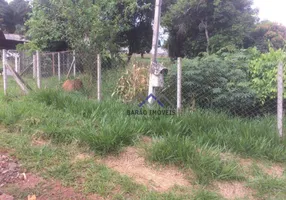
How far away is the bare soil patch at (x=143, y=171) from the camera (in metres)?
2.75

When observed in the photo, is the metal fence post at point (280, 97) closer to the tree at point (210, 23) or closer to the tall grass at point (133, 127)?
the tall grass at point (133, 127)

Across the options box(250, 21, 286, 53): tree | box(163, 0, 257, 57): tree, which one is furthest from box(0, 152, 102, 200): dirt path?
box(250, 21, 286, 53): tree

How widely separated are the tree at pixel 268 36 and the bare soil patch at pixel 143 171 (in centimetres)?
984

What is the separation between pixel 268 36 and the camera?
12586 mm

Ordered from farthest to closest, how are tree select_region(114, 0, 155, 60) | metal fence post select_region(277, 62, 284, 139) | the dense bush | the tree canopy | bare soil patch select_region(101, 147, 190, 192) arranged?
Answer: the tree canopy, tree select_region(114, 0, 155, 60), the dense bush, metal fence post select_region(277, 62, 284, 139), bare soil patch select_region(101, 147, 190, 192)

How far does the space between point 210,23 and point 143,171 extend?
9.54m

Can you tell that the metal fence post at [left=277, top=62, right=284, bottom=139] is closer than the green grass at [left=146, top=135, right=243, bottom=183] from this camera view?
No

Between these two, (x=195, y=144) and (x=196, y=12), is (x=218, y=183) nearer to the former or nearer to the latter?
(x=195, y=144)

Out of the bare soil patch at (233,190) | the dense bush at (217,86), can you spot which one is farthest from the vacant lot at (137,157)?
the dense bush at (217,86)

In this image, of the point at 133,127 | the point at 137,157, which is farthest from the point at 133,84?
the point at 137,157

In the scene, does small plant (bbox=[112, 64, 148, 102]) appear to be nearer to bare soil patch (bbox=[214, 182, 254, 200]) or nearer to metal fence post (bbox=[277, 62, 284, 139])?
metal fence post (bbox=[277, 62, 284, 139])

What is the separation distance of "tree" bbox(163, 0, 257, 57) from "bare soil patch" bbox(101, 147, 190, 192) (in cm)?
772

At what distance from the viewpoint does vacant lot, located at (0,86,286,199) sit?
2635mm

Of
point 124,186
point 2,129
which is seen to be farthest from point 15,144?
point 124,186
